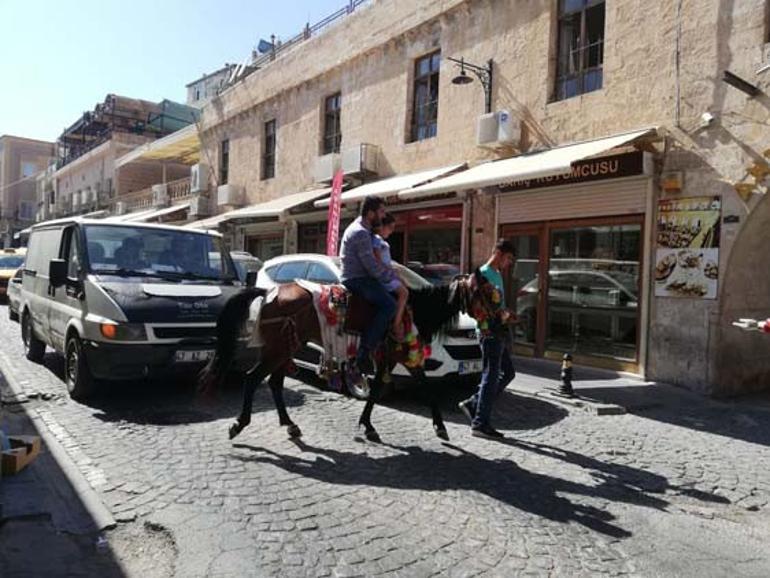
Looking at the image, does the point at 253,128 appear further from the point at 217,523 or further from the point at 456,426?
the point at 217,523

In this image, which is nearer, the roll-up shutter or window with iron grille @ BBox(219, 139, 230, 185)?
the roll-up shutter

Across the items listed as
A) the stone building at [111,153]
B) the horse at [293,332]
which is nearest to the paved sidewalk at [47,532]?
the horse at [293,332]

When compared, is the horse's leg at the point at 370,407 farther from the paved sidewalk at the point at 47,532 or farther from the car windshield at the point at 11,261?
the car windshield at the point at 11,261

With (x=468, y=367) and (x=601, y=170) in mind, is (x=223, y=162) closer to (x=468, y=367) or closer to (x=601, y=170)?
(x=601, y=170)

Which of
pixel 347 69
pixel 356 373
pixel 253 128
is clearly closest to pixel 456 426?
pixel 356 373

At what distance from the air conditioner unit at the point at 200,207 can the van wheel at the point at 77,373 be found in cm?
1703

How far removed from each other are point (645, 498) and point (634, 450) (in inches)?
53.2

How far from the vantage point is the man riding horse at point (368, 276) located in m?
5.55

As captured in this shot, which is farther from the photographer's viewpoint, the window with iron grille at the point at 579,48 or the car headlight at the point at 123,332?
the window with iron grille at the point at 579,48

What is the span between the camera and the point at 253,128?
2112 cm

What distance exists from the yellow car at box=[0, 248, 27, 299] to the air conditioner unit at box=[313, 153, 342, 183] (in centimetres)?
1025

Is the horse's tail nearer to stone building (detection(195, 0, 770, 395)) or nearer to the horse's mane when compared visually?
the horse's mane

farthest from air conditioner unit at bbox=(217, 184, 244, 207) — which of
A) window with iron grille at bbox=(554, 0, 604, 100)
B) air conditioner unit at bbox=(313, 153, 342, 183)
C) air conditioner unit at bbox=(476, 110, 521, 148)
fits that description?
window with iron grille at bbox=(554, 0, 604, 100)

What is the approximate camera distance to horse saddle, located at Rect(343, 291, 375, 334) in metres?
5.72
